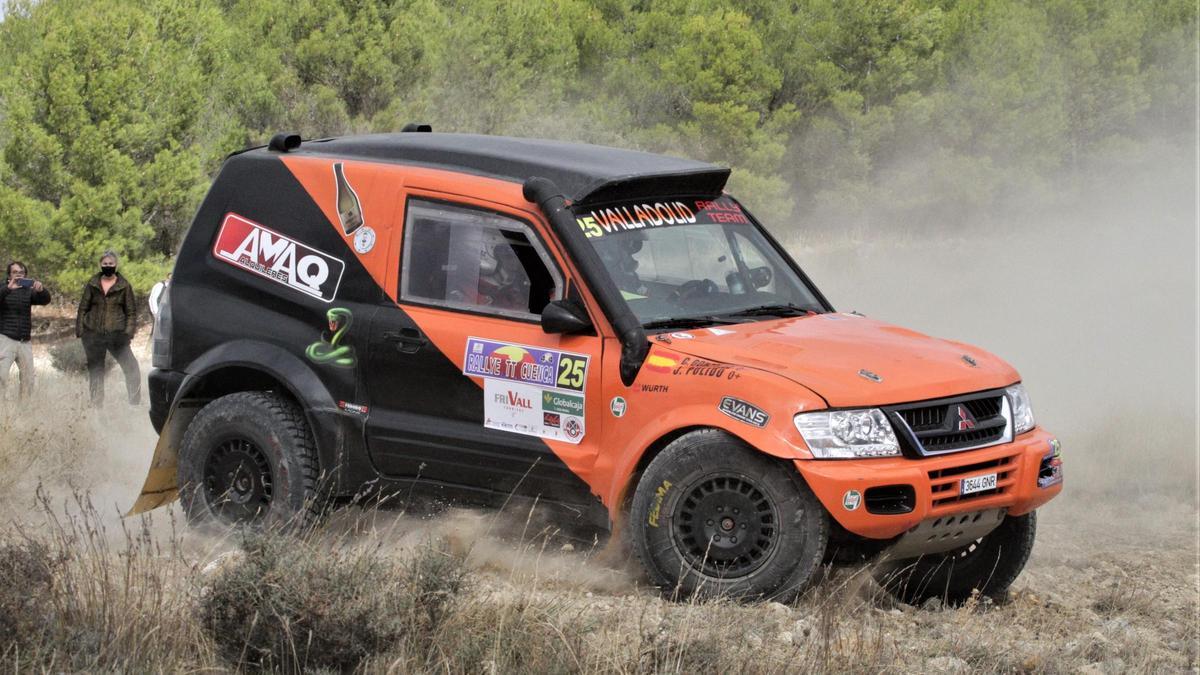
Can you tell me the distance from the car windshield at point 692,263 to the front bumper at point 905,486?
111 cm

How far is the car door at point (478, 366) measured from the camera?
629 cm

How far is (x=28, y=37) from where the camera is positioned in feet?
113

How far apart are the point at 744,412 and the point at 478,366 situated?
1.26 metres

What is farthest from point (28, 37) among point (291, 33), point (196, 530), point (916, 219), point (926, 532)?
point (926, 532)

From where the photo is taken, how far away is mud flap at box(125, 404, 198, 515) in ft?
24.3

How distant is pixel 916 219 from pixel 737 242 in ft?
114

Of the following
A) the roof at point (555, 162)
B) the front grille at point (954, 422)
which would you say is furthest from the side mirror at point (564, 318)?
the front grille at point (954, 422)

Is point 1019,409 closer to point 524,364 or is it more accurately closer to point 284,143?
point 524,364

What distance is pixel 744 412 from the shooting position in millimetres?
5836

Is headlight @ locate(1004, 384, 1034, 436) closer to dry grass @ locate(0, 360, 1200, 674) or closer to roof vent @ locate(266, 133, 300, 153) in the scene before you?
dry grass @ locate(0, 360, 1200, 674)

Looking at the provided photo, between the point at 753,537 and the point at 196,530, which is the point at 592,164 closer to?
the point at 753,537

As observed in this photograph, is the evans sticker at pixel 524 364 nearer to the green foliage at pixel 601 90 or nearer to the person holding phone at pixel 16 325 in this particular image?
the person holding phone at pixel 16 325

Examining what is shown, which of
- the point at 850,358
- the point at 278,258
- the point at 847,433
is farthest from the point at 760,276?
the point at 278,258

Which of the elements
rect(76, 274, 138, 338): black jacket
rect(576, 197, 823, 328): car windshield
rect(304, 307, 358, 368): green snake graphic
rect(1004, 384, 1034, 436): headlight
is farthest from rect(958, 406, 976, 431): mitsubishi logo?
rect(76, 274, 138, 338): black jacket
